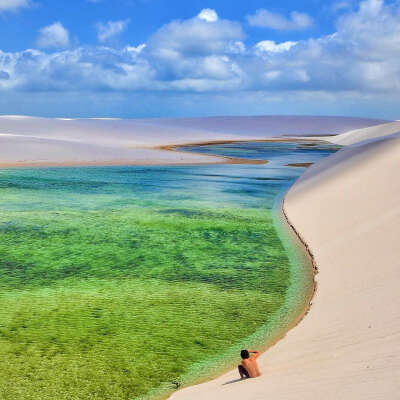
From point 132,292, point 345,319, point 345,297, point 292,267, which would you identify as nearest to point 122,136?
point 292,267

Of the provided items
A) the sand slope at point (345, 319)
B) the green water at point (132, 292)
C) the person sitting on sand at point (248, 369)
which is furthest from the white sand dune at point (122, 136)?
the person sitting on sand at point (248, 369)

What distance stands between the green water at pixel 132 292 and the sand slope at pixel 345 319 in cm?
66

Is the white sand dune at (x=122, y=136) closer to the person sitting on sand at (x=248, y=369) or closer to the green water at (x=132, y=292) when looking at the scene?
the green water at (x=132, y=292)

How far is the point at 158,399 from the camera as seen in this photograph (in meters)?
5.97

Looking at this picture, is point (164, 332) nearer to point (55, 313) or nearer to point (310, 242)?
point (55, 313)

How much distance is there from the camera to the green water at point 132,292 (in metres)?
6.64

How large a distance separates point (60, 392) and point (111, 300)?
321 cm

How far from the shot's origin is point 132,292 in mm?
9680

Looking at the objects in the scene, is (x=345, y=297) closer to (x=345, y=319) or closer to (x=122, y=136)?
(x=345, y=319)

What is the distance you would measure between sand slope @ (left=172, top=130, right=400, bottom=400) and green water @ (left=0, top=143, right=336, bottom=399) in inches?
25.9

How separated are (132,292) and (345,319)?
12.8 feet

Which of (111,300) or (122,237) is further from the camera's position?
(122,237)

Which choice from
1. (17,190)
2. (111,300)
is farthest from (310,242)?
(17,190)

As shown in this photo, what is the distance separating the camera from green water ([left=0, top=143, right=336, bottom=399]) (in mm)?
6641
